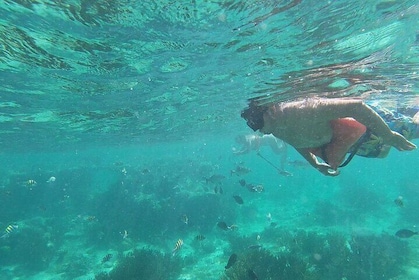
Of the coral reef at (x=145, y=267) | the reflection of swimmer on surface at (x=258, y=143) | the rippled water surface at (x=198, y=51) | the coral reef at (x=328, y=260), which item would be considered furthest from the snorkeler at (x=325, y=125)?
the reflection of swimmer on surface at (x=258, y=143)

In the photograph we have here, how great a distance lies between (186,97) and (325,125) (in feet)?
46.6

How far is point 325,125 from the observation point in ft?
18.2

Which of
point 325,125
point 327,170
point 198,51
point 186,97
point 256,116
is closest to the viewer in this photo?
point 325,125

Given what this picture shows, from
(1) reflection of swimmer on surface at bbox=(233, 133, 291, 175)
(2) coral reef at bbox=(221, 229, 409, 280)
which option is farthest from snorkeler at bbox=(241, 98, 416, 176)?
(1) reflection of swimmer on surface at bbox=(233, 133, 291, 175)

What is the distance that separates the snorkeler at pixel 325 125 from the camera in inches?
196

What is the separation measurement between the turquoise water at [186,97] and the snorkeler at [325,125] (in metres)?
3.59

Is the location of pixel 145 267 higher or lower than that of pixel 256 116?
lower

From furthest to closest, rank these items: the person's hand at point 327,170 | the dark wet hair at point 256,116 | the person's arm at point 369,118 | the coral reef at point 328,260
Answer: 1. the coral reef at point 328,260
2. the dark wet hair at point 256,116
3. the person's hand at point 327,170
4. the person's arm at point 369,118

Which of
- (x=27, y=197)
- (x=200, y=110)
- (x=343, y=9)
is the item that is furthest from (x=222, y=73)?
(x=27, y=197)

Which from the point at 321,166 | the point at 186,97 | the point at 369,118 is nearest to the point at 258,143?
the point at 186,97

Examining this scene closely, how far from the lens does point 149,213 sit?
23.4 metres

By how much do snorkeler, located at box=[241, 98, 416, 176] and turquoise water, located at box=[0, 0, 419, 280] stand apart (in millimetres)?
3587

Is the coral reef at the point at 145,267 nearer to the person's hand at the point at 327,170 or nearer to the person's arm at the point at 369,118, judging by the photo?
the person's hand at the point at 327,170

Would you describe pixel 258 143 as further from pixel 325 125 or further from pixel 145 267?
pixel 325 125
